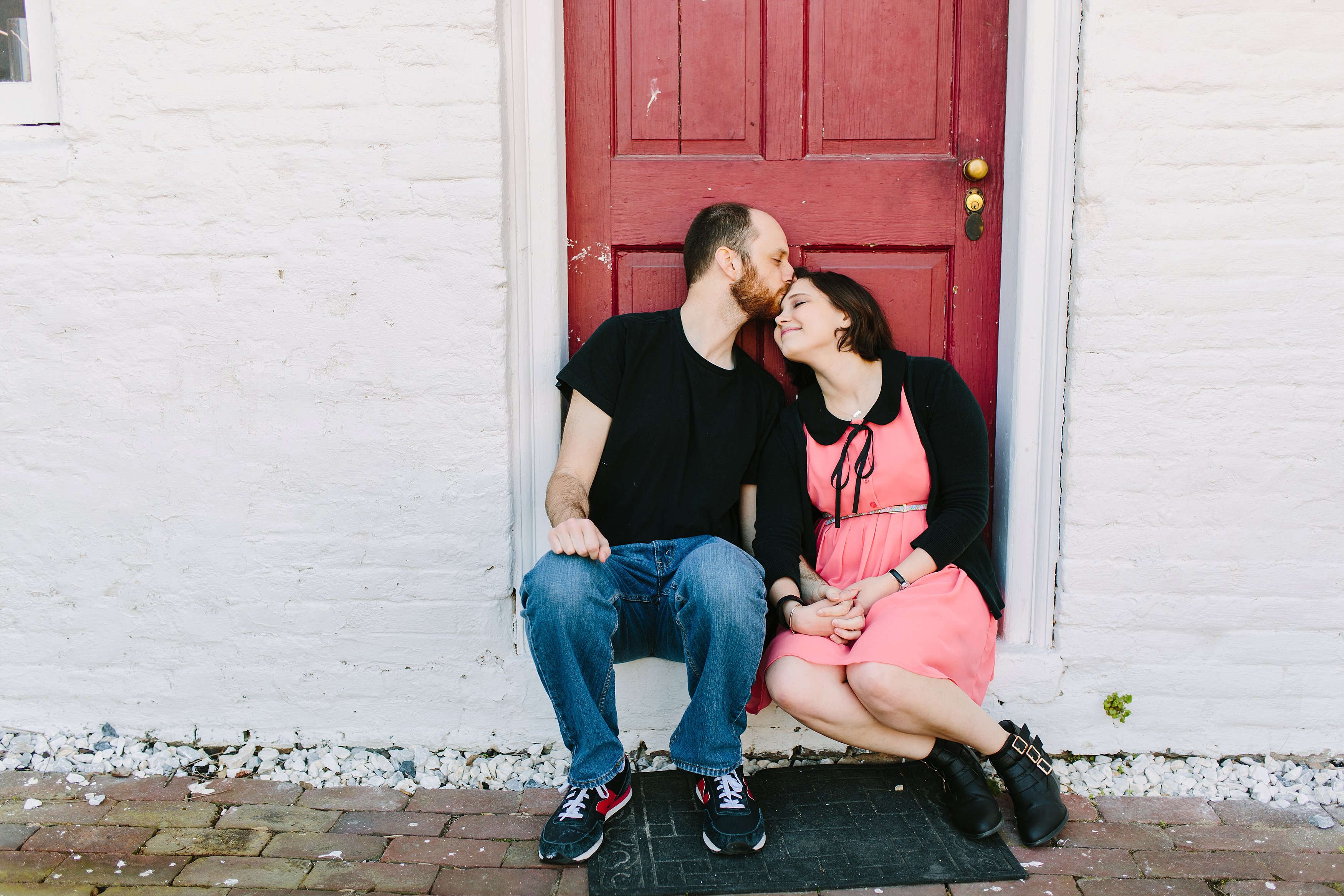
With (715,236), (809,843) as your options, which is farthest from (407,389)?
(809,843)

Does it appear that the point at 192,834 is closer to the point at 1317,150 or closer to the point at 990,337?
the point at 990,337

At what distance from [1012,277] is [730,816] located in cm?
163

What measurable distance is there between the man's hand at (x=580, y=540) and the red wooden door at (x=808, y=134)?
83 cm

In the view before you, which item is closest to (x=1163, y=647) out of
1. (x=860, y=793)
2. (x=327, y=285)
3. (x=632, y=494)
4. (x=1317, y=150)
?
(x=860, y=793)

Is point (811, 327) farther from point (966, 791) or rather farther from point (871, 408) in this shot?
point (966, 791)

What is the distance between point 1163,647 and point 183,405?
283 cm

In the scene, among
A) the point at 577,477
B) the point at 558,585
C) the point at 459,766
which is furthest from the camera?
the point at 459,766

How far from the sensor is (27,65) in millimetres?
2578

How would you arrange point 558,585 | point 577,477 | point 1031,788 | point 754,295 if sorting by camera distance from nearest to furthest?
point 558,585 < point 1031,788 < point 577,477 < point 754,295

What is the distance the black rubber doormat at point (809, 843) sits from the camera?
81.3 inches

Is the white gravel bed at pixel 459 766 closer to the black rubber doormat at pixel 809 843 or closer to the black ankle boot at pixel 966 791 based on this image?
the black rubber doormat at pixel 809 843

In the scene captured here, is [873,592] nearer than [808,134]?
Yes

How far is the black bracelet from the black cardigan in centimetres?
6

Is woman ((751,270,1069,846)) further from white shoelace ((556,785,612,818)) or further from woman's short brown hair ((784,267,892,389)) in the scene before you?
white shoelace ((556,785,612,818))
